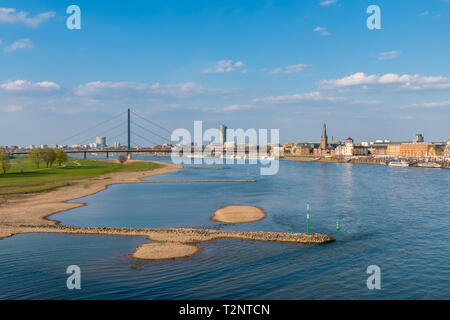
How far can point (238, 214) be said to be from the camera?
3441cm

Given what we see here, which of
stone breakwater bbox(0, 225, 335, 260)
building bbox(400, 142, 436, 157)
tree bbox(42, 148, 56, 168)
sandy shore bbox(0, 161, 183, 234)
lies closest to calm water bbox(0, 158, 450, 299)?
stone breakwater bbox(0, 225, 335, 260)

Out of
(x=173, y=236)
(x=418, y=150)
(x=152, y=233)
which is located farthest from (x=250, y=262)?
(x=418, y=150)

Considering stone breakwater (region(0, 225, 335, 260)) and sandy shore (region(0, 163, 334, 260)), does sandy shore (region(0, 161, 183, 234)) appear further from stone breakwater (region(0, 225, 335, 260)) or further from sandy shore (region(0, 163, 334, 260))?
stone breakwater (region(0, 225, 335, 260))

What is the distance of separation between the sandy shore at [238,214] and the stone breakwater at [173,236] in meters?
5.26

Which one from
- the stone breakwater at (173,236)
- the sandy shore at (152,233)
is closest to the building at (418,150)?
the sandy shore at (152,233)

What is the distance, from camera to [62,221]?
102 ft

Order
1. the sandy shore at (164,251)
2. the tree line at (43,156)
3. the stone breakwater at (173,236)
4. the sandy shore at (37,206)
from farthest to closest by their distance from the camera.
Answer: the tree line at (43,156) < the sandy shore at (37,206) < the stone breakwater at (173,236) < the sandy shore at (164,251)

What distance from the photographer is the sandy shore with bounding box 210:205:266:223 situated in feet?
104

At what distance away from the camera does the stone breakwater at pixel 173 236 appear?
21.1m

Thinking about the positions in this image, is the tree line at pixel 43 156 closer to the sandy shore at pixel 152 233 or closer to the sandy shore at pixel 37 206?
the sandy shore at pixel 37 206

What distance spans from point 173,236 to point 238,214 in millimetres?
11163
